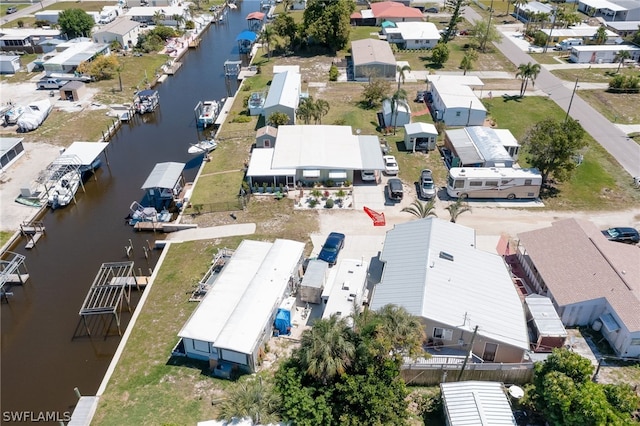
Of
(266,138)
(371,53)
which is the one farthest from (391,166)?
(371,53)

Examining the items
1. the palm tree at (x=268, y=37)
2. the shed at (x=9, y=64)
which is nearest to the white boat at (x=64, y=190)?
the shed at (x=9, y=64)

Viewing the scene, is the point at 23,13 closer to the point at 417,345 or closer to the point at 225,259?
the point at 225,259

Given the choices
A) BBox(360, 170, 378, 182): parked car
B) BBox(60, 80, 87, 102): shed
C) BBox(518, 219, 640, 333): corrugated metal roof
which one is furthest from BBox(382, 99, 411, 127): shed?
BBox(60, 80, 87, 102): shed

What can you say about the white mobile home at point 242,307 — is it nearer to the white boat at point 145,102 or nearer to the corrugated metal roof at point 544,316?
the corrugated metal roof at point 544,316

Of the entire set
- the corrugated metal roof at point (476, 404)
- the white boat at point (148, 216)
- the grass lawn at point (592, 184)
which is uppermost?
→ the corrugated metal roof at point (476, 404)

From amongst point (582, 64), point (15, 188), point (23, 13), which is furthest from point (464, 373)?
point (23, 13)

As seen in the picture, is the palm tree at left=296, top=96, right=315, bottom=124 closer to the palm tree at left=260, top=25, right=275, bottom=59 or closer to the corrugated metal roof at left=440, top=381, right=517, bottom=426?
the palm tree at left=260, top=25, right=275, bottom=59

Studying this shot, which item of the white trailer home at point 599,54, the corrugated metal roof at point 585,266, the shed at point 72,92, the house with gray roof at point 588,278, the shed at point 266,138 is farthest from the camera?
the white trailer home at point 599,54
